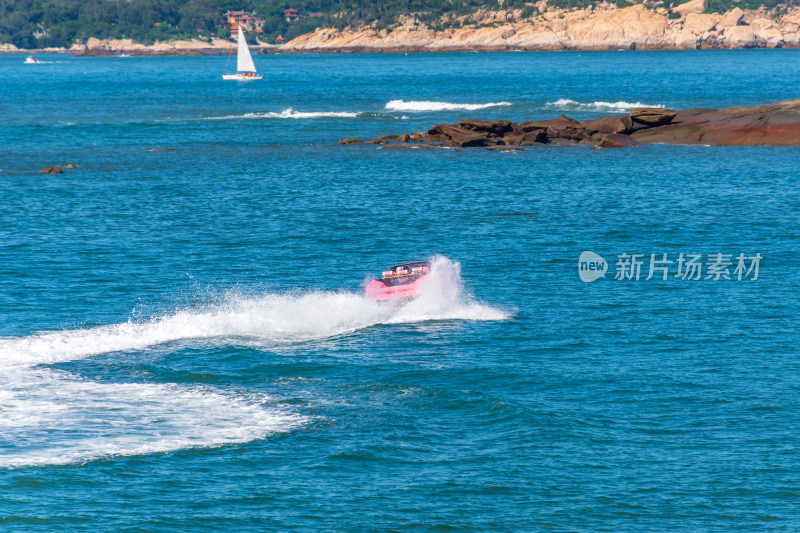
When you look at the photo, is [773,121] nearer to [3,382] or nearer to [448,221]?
[448,221]

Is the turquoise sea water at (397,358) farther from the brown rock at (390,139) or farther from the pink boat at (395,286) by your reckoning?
the brown rock at (390,139)

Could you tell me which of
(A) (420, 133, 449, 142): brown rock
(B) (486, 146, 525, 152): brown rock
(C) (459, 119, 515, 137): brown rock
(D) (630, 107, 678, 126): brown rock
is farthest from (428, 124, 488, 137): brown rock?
(D) (630, 107, 678, 126): brown rock

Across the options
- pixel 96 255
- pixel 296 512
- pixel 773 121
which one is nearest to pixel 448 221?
Answer: pixel 96 255

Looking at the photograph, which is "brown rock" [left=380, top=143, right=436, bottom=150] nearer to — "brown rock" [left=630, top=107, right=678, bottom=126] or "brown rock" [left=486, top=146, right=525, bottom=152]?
"brown rock" [left=486, top=146, right=525, bottom=152]

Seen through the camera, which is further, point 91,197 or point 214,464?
point 91,197

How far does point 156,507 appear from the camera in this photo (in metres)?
18.0

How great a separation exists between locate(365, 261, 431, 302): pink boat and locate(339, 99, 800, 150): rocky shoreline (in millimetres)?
44259

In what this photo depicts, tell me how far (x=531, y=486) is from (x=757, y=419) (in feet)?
21.4

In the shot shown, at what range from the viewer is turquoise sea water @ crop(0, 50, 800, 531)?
60.4 ft

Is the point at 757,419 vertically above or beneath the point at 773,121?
beneath

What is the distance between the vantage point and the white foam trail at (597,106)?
108000 mm

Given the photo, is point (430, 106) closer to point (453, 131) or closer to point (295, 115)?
point (295, 115)

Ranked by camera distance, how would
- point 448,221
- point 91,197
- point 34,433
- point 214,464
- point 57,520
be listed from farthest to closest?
1. point 91,197
2. point 448,221
3. point 34,433
4. point 214,464
5. point 57,520

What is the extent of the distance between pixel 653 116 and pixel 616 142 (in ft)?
21.0
